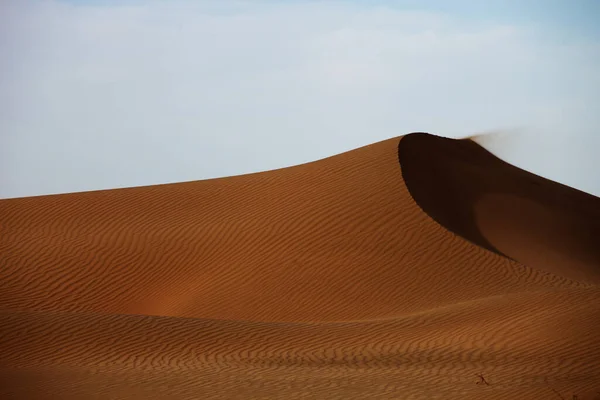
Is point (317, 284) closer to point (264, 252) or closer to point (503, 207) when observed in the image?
point (264, 252)

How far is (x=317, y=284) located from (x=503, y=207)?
757 centimetres

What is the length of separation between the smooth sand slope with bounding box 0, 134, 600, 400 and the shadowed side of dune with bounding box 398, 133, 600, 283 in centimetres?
7

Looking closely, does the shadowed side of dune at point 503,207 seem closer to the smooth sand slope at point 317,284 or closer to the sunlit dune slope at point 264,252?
the smooth sand slope at point 317,284

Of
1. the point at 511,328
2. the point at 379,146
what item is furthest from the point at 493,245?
the point at 511,328

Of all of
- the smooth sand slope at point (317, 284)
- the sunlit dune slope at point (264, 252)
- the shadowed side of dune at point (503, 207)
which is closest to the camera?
the smooth sand slope at point (317, 284)

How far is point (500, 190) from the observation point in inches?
1014

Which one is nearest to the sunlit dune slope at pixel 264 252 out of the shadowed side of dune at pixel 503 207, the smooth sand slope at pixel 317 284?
the smooth sand slope at pixel 317 284

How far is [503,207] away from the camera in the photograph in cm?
2458

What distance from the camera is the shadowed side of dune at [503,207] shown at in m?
21.9

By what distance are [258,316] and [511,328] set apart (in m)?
6.32

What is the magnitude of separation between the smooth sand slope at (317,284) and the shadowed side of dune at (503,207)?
0.07m

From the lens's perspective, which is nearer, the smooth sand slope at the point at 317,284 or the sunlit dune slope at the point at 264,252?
the smooth sand slope at the point at 317,284

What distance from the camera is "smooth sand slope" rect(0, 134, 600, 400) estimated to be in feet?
37.9

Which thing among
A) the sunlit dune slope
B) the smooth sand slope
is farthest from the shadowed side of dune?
the sunlit dune slope
